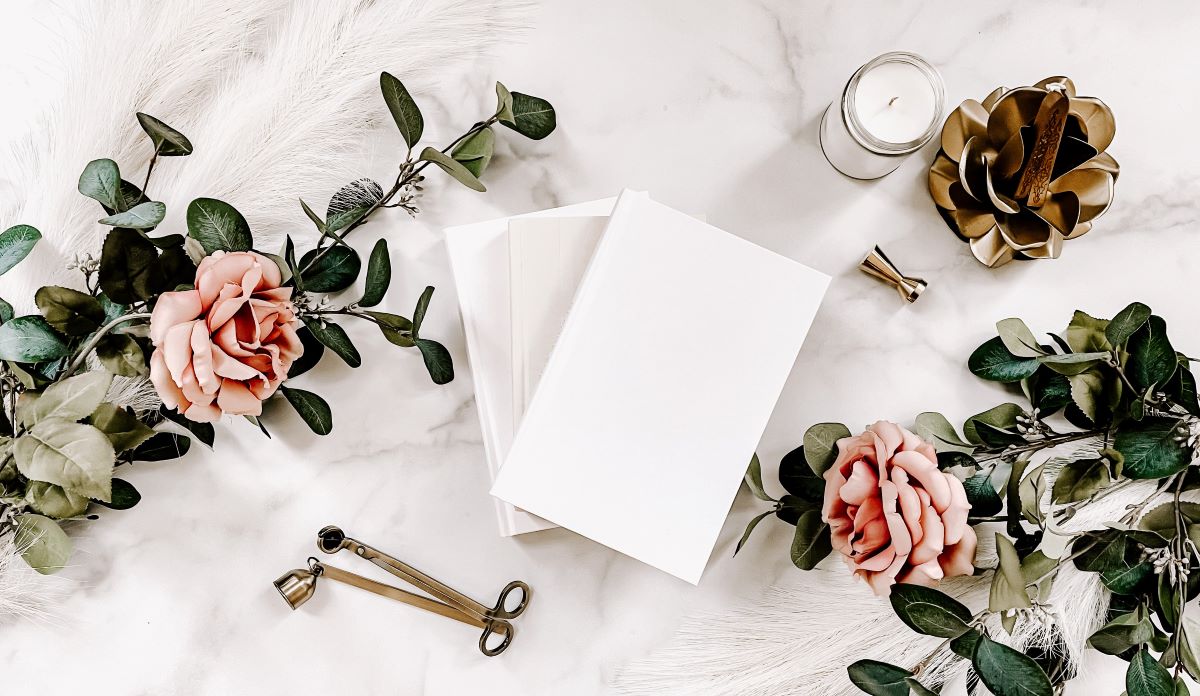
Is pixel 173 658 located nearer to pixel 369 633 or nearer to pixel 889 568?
pixel 369 633

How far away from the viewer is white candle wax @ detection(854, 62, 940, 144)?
2.39 feet

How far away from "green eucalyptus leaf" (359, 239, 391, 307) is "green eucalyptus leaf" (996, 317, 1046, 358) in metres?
0.54

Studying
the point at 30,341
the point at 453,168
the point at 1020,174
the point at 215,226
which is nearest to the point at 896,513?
the point at 1020,174

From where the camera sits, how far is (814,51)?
789 mm

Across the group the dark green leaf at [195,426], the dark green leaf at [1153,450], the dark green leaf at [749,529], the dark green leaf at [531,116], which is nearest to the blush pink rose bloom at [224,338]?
the dark green leaf at [195,426]

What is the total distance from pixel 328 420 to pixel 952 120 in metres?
0.65

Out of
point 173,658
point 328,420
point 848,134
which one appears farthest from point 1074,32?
point 173,658

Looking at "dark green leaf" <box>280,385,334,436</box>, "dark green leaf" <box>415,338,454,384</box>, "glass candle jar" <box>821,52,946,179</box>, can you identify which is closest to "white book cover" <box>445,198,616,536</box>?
"dark green leaf" <box>415,338,454,384</box>

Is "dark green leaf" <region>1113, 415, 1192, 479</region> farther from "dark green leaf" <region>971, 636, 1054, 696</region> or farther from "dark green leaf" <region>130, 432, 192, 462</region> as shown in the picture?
"dark green leaf" <region>130, 432, 192, 462</region>

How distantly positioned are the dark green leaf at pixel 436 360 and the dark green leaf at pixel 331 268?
9cm

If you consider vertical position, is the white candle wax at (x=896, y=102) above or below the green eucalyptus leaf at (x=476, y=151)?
above

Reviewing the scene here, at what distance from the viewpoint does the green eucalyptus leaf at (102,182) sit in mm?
630

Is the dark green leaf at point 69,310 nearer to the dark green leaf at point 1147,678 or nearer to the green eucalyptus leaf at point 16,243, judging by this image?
the green eucalyptus leaf at point 16,243

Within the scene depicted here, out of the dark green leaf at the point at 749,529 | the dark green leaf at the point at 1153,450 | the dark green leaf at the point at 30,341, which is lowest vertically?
the dark green leaf at the point at 30,341
